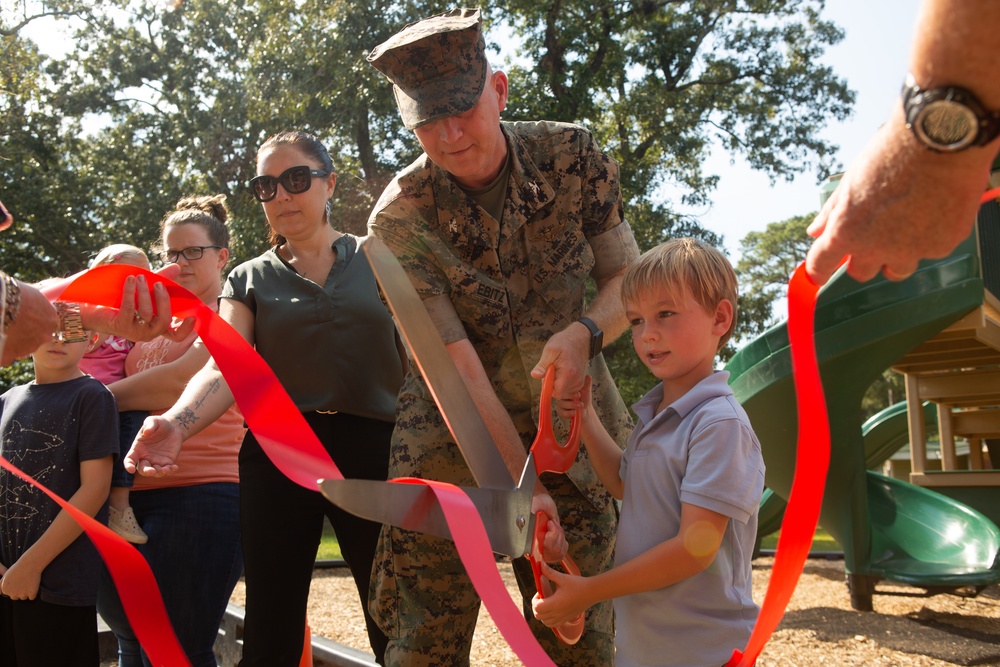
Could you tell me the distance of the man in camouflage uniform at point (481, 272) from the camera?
253 centimetres

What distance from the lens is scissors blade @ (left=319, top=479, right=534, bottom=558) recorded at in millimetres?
1564

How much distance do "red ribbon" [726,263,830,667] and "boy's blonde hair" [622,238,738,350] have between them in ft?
0.93

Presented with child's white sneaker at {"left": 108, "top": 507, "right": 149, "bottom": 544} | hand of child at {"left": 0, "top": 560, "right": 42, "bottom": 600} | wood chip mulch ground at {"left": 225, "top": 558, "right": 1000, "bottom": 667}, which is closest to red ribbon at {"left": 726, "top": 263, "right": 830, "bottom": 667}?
child's white sneaker at {"left": 108, "top": 507, "right": 149, "bottom": 544}

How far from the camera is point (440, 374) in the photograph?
7.00ft

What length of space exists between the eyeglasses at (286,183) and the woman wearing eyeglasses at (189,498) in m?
0.55

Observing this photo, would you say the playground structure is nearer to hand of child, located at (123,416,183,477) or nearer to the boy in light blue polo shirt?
the boy in light blue polo shirt

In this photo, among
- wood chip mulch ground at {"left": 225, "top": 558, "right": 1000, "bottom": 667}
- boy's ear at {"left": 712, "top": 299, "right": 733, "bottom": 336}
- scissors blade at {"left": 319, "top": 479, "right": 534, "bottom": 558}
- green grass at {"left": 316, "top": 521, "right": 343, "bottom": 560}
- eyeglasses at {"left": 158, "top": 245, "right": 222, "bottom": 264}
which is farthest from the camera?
green grass at {"left": 316, "top": 521, "right": 343, "bottom": 560}

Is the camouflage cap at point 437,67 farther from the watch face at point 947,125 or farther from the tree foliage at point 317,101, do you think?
the tree foliage at point 317,101

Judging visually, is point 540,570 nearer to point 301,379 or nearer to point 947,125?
point 947,125

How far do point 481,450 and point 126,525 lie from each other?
72.0 inches

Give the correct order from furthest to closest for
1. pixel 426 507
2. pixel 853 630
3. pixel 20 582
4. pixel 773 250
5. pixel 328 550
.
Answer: pixel 773 250 → pixel 328 550 → pixel 853 630 → pixel 20 582 → pixel 426 507

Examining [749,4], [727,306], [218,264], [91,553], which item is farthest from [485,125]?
[749,4]

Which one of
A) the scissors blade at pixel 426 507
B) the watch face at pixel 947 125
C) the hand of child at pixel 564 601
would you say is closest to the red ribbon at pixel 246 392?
the scissors blade at pixel 426 507

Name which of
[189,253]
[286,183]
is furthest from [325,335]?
[189,253]
